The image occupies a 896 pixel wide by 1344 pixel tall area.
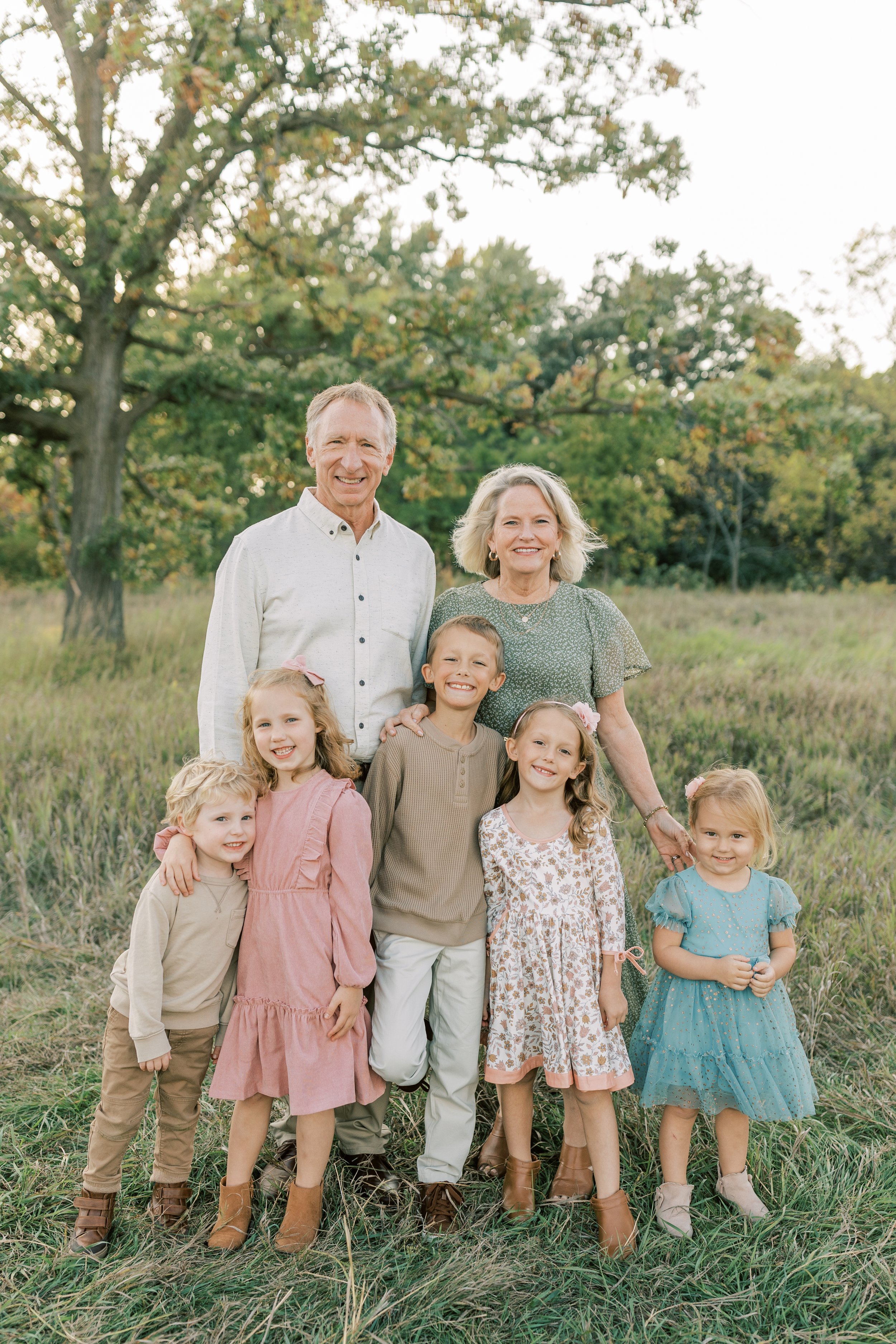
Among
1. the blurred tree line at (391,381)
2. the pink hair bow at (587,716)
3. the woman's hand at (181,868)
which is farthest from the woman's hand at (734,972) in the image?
the blurred tree line at (391,381)

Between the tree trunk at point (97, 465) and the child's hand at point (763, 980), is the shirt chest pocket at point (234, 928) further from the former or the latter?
the tree trunk at point (97, 465)

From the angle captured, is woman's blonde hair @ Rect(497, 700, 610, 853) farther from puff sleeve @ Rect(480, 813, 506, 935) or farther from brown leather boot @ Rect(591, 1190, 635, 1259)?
brown leather boot @ Rect(591, 1190, 635, 1259)

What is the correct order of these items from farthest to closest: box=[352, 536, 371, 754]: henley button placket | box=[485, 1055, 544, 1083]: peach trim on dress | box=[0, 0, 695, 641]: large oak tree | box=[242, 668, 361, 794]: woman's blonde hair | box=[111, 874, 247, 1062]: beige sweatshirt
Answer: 1. box=[0, 0, 695, 641]: large oak tree
2. box=[352, 536, 371, 754]: henley button placket
3. box=[485, 1055, 544, 1083]: peach trim on dress
4. box=[242, 668, 361, 794]: woman's blonde hair
5. box=[111, 874, 247, 1062]: beige sweatshirt

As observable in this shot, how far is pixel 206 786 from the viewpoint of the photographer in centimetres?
251

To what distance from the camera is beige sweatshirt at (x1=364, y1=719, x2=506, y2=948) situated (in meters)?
2.71

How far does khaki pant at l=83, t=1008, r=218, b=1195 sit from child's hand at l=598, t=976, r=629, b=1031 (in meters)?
1.14

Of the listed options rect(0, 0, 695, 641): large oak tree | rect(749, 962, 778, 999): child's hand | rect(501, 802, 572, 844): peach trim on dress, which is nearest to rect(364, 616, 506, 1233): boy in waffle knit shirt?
rect(501, 802, 572, 844): peach trim on dress

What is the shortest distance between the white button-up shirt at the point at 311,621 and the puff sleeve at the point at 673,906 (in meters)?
0.97

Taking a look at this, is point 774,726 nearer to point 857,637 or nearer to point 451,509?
point 857,637

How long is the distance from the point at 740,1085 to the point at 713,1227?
439 millimetres

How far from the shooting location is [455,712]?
2764 millimetres

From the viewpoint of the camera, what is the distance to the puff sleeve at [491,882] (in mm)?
2746

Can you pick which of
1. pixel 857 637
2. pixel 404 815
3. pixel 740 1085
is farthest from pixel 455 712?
pixel 857 637

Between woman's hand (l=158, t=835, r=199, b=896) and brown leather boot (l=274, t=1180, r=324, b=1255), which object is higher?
woman's hand (l=158, t=835, r=199, b=896)
